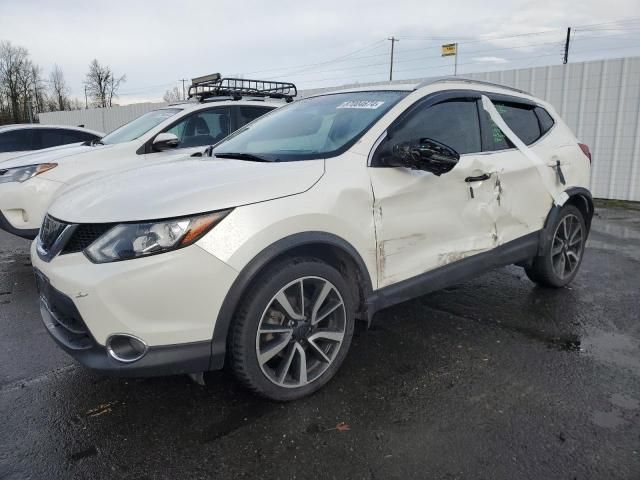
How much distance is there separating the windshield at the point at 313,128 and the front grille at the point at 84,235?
1.04 metres

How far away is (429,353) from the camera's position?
3.27 m

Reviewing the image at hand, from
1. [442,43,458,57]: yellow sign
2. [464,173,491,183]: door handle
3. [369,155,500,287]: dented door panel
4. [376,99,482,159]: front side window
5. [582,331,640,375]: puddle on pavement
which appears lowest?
[582,331,640,375]: puddle on pavement

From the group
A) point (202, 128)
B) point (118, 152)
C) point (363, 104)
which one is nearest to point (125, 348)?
point (363, 104)

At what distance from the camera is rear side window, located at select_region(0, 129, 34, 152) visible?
328 inches

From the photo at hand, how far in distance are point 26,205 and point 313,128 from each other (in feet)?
11.3

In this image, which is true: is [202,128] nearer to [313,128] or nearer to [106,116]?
[313,128]

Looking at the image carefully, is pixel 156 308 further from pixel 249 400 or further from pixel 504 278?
pixel 504 278

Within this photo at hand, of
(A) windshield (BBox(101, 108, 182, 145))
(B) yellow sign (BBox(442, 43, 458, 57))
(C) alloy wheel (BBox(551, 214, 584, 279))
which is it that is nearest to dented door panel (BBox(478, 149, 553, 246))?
(C) alloy wheel (BBox(551, 214, 584, 279))

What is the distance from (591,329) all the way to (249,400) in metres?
2.59

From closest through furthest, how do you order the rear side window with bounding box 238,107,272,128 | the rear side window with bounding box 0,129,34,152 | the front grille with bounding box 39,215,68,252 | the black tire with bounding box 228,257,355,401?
the black tire with bounding box 228,257,355,401, the front grille with bounding box 39,215,68,252, the rear side window with bounding box 238,107,272,128, the rear side window with bounding box 0,129,34,152

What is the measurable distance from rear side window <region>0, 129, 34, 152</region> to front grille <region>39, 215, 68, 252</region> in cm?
683

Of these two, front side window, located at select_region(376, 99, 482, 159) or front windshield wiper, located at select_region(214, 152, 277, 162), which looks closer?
front windshield wiper, located at select_region(214, 152, 277, 162)

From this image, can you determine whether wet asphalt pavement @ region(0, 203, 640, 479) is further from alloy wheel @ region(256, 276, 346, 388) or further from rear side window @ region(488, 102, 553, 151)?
rear side window @ region(488, 102, 553, 151)

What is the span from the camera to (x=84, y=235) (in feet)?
7.72
